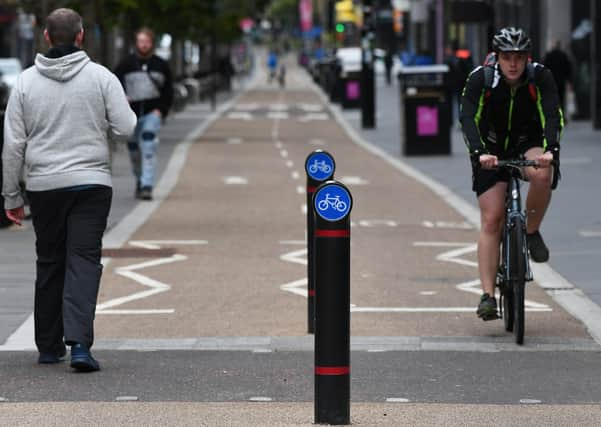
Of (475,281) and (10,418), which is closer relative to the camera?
(10,418)

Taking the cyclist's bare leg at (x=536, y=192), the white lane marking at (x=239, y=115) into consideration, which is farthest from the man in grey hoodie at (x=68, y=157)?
the white lane marking at (x=239, y=115)

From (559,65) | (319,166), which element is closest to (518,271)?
(319,166)

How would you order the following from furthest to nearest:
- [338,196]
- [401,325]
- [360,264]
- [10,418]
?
1. [360,264]
2. [401,325]
3. [10,418]
4. [338,196]

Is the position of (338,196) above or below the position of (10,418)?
above

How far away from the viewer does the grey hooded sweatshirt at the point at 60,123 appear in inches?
315

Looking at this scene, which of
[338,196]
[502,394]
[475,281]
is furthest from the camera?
[475,281]

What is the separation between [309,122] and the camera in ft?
145

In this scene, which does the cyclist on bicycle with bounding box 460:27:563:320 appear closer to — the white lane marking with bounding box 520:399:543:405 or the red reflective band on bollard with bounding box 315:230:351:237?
the white lane marking with bounding box 520:399:543:405

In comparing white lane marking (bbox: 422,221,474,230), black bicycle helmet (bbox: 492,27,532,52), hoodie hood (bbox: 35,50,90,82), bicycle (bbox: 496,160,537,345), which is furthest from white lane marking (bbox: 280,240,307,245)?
hoodie hood (bbox: 35,50,90,82)

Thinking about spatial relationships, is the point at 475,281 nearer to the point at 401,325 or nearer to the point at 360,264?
the point at 360,264

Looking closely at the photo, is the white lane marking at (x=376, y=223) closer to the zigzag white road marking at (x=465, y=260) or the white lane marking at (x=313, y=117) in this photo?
the zigzag white road marking at (x=465, y=260)

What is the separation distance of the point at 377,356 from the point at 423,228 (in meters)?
7.59

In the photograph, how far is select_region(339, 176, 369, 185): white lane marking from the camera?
22.2 m

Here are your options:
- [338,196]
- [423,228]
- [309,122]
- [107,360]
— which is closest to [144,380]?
[107,360]
